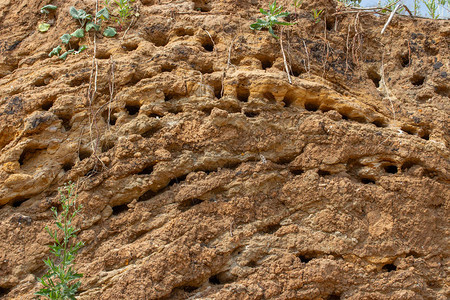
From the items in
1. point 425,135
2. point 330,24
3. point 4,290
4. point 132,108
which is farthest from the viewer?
point 330,24

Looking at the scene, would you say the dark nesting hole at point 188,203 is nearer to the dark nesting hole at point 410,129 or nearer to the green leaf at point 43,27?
the dark nesting hole at point 410,129

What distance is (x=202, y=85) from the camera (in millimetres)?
3830

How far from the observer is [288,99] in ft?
13.0

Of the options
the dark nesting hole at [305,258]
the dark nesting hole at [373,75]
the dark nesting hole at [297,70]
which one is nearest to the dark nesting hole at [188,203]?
the dark nesting hole at [305,258]

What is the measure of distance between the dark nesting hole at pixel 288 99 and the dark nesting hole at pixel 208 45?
3.21ft

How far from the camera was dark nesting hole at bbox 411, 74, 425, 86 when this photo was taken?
4316mm

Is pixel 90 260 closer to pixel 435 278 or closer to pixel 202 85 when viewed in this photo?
pixel 202 85

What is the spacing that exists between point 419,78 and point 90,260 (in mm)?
3648

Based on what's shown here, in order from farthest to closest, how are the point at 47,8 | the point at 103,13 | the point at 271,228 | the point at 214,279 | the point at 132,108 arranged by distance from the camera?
1. the point at 47,8
2. the point at 103,13
3. the point at 132,108
4. the point at 271,228
5. the point at 214,279

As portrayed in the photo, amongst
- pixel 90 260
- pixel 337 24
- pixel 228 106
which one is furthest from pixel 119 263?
pixel 337 24

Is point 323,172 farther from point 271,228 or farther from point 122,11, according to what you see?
point 122,11

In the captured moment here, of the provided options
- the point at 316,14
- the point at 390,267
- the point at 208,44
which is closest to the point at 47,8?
the point at 208,44

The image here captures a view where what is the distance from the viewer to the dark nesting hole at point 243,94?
389 centimetres

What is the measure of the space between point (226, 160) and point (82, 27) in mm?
2114
